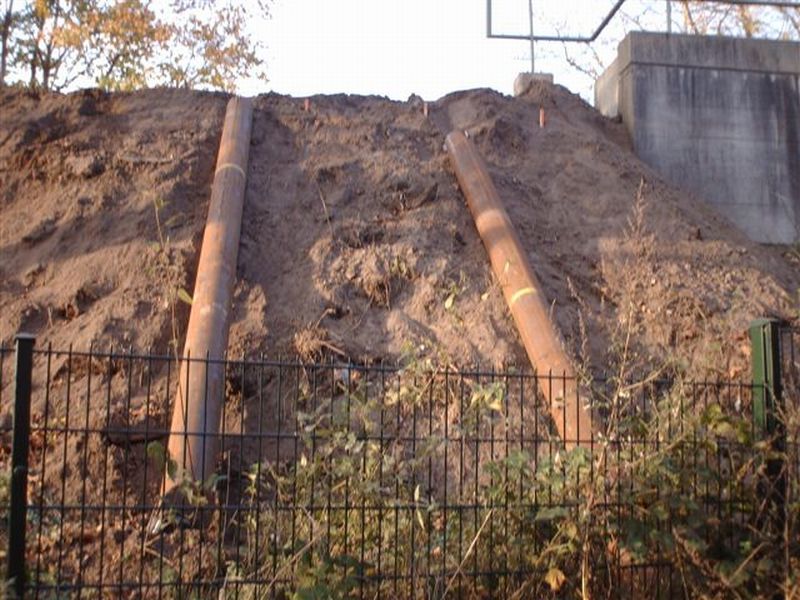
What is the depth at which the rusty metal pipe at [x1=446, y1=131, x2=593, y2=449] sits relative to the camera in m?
8.17

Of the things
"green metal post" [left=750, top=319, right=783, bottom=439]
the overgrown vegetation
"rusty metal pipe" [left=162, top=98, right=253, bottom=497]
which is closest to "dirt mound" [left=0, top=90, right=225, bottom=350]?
"rusty metal pipe" [left=162, top=98, right=253, bottom=497]

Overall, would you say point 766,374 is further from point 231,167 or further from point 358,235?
point 231,167

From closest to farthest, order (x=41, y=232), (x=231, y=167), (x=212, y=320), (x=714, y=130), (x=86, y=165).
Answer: (x=212, y=320) → (x=41, y=232) → (x=231, y=167) → (x=86, y=165) → (x=714, y=130)

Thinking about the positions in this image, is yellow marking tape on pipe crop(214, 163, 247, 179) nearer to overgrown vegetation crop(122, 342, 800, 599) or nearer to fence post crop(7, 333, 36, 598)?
overgrown vegetation crop(122, 342, 800, 599)

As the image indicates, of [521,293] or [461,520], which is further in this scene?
[521,293]

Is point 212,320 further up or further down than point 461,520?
further up

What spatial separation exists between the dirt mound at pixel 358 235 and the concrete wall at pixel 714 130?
2.11 feet

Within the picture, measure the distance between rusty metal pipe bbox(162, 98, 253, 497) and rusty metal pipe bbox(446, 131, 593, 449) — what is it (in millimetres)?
2306

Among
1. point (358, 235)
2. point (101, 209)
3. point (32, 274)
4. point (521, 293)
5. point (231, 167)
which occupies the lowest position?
point (521, 293)

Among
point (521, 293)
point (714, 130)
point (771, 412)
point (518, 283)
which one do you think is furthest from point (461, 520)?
point (714, 130)

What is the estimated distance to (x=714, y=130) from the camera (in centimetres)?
1367

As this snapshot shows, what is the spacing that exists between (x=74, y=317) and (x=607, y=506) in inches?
211

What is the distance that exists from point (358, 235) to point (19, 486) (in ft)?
19.0

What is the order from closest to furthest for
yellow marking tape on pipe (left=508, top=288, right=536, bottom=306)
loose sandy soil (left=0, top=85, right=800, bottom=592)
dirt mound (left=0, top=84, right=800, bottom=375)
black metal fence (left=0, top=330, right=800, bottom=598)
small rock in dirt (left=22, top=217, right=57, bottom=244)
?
1. black metal fence (left=0, top=330, right=800, bottom=598)
2. loose sandy soil (left=0, top=85, right=800, bottom=592)
3. dirt mound (left=0, top=84, right=800, bottom=375)
4. yellow marking tape on pipe (left=508, top=288, right=536, bottom=306)
5. small rock in dirt (left=22, top=217, right=57, bottom=244)
